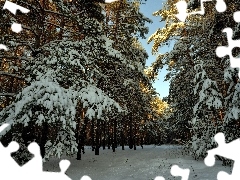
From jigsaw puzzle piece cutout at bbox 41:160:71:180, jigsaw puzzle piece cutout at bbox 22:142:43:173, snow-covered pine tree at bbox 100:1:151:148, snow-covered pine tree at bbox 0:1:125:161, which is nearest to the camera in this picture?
jigsaw puzzle piece cutout at bbox 41:160:71:180

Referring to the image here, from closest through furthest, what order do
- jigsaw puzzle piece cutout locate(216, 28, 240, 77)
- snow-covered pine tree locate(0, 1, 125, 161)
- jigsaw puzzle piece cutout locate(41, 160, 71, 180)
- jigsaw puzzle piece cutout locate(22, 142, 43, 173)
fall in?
jigsaw puzzle piece cutout locate(41, 160, 71, 180) < jigsaw puzzle piece cutout locate(216, 28, 240, 77) < jigsaw puzzle piece cutout locate(22, 142, 43, 173) < snow-covered pine tree locate(0, 1, 125, 161)

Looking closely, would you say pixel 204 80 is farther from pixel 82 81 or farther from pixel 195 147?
pixel 82 81

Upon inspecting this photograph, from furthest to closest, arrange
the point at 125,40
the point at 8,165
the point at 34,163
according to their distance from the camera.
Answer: the point at 125,40
the point at 34,163
the point at 8,165

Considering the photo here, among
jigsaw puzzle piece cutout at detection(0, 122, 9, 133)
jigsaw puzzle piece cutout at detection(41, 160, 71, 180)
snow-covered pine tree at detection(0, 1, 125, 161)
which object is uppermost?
snow-covered pine tree at detection(0, 1, 125, 161)

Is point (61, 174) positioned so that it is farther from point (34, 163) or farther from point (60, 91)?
point (60, 91)

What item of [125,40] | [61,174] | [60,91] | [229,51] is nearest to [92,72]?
[60,91]

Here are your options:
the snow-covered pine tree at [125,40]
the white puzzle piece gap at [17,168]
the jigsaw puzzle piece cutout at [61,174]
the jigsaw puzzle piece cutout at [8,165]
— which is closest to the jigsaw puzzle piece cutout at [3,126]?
the white puzzle piece gap at [17,168]

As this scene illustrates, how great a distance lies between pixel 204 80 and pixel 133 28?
577cm

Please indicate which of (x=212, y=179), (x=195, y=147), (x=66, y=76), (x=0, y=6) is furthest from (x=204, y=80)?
(x=0, y=6)

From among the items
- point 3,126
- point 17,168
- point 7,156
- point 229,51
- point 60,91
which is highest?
point 229,51

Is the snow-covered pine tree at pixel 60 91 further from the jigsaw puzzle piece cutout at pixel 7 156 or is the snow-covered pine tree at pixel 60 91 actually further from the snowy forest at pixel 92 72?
the jigsaw puzzle piece cutout at pixel 7 156

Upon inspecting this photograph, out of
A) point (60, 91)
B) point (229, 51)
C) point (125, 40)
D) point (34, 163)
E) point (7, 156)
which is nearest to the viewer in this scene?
point (229, 51)

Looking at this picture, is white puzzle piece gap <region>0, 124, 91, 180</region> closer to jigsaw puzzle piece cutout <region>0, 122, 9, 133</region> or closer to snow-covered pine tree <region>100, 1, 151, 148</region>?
jigsaw puzzle piece cutout <region>0, 122, 9, 133</region>

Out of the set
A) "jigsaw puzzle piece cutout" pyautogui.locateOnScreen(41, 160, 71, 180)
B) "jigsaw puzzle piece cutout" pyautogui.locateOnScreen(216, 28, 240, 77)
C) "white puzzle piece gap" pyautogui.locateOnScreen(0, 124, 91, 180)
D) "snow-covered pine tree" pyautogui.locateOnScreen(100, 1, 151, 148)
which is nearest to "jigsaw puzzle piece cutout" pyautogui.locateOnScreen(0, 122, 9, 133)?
"white puzzle piece gap" pyautogui.locateOnScreen(0, 124, 91, 180)
